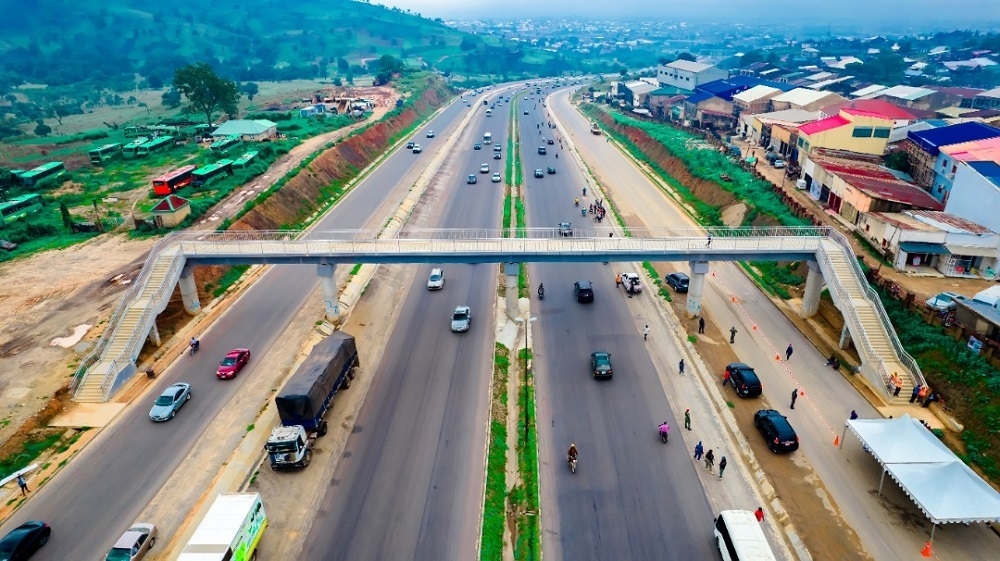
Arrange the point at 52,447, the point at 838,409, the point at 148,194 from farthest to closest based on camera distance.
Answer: the point at 148,194 < the point at 838,409 < the point at 52,447

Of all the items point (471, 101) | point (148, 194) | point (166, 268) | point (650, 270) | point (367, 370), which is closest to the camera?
point (367, 370)

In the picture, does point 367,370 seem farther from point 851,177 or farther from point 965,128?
point 965,128

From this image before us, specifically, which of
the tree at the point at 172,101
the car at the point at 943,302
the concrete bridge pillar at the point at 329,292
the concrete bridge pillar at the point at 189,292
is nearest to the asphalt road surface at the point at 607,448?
the concrete bridge pillar at the point at 329,292

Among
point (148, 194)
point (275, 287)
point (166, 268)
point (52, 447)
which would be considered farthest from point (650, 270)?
point (148, 194)

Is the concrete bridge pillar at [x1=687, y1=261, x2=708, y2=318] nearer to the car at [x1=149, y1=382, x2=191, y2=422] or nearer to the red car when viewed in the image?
the red car

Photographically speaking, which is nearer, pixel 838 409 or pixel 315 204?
pixel 838 409

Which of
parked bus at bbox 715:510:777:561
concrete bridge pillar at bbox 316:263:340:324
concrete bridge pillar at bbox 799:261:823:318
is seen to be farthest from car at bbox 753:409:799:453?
concrete bridge pillar at bbox 316:263:340:324
